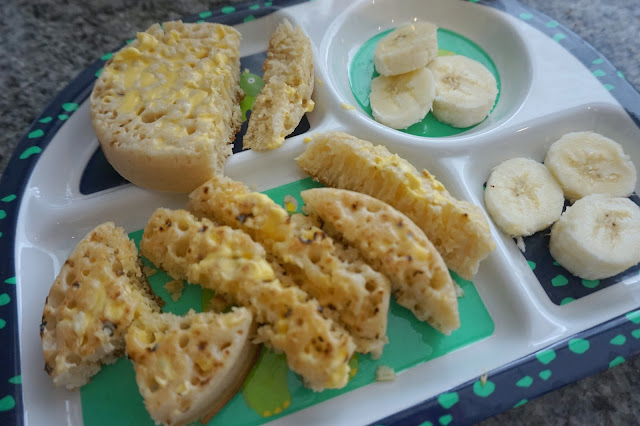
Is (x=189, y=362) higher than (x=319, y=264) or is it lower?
lower

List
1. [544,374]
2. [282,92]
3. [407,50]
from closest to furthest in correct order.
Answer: [544,374], [282,92], [407,50]

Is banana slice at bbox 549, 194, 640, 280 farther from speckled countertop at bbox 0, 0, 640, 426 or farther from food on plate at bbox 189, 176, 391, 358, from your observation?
speckled countertop at bbox 0, 0, 640, 426

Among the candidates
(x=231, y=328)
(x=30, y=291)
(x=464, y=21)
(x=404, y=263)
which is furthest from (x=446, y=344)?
(x=464, y=21)

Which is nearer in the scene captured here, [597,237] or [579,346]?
[579,346]

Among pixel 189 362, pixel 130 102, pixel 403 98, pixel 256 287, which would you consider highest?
pixel 130 102

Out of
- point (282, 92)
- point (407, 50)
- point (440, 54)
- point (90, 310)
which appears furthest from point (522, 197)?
point (90, 310)

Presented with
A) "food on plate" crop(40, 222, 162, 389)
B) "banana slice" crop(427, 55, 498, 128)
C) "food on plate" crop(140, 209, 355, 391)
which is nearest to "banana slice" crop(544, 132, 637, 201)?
"banana slice" crop(427, 55, 498, 128)

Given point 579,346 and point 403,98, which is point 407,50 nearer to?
point 403,98

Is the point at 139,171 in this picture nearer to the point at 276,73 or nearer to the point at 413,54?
the point at 276,73
